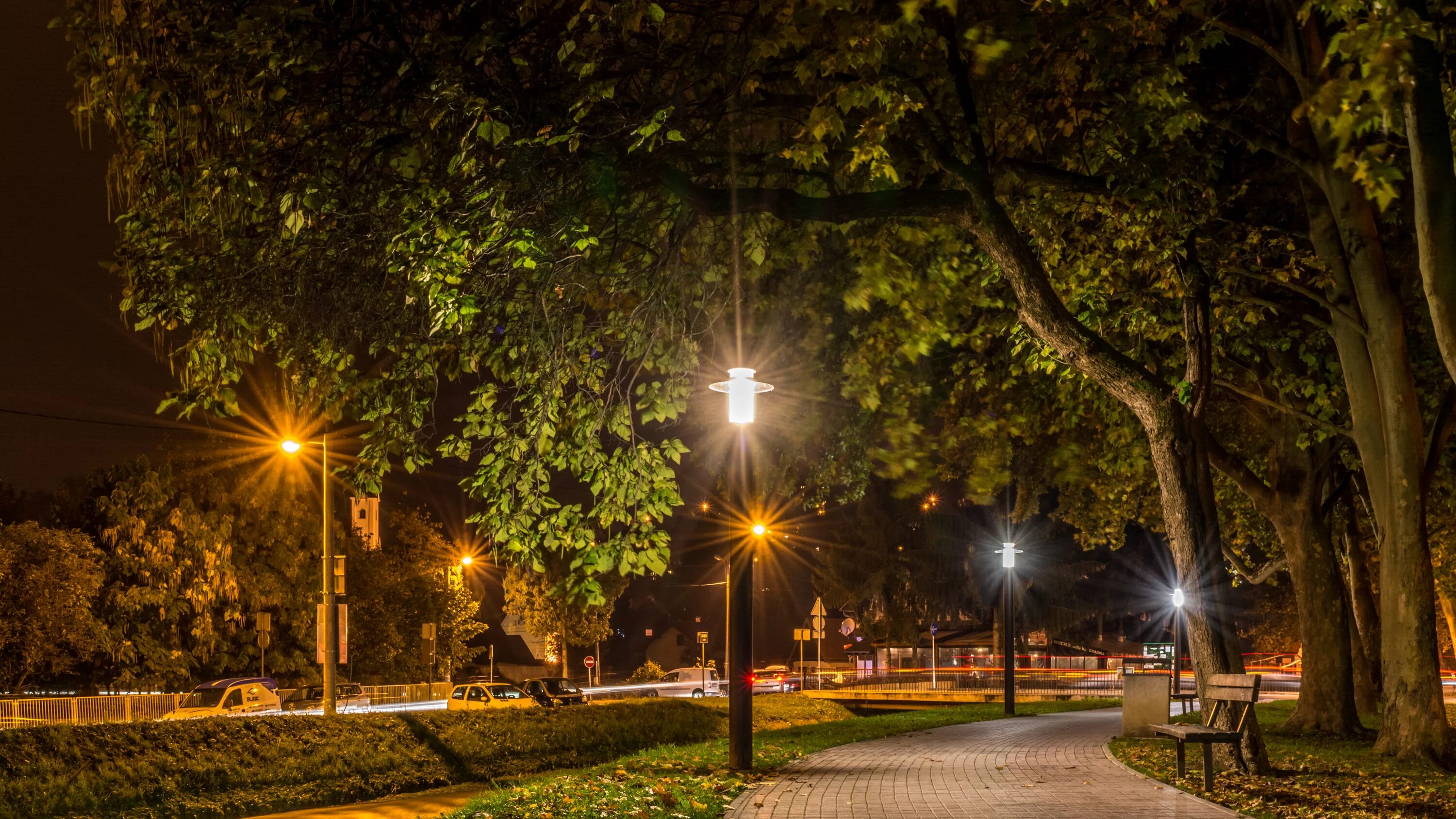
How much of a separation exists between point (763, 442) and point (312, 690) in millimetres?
28053

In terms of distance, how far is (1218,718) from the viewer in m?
11.9

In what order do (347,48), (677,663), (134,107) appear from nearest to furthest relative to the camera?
(134,107), (347,48), (677,663)

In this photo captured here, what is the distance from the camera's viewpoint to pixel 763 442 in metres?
22.5

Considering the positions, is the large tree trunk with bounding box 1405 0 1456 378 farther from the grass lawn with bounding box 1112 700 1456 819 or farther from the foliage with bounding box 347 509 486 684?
the foliage with bounding box 347 509 486 684

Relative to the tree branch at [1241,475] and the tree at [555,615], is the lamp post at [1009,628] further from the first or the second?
the tree at [555,615]

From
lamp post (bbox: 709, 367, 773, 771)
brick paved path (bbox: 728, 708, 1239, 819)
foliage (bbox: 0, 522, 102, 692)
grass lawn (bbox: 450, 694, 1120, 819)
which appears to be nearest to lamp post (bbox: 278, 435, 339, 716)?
grass lawn (bbox: 450, 694, 1120, 819)

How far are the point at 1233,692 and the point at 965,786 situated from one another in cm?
280

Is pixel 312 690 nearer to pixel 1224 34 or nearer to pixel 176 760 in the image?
pixel 176 760

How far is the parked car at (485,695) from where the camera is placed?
37.2 m

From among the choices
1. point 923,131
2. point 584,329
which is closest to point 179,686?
point 584,329

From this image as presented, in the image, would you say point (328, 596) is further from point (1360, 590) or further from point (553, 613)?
point (553, 613)

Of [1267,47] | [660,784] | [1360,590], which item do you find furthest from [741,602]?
[1360,590]

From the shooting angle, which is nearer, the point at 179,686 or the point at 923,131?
the point at 923,131

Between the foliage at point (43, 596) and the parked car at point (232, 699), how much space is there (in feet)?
16.4
